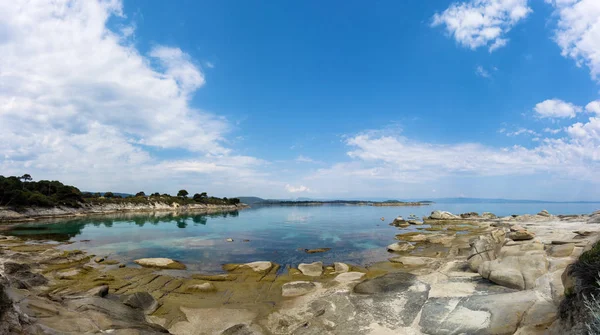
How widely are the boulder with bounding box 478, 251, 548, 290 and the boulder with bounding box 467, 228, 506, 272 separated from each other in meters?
3.94

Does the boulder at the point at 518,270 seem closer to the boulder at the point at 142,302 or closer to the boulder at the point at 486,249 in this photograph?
the boulder at the point at 486,249

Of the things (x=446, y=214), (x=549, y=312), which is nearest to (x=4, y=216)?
(x=549, y=312)

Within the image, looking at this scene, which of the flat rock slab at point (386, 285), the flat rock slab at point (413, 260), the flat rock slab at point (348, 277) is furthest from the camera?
the flat rock slab at point (413, 260)

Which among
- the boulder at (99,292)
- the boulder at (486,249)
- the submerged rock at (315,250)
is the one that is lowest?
the submerged rock at (315,250)

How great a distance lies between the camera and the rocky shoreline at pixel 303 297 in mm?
11727

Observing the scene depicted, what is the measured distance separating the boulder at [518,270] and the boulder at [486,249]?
12.9 feet

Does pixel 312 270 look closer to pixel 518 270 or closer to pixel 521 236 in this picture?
pixel 518 270

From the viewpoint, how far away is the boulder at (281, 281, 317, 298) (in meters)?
19.9

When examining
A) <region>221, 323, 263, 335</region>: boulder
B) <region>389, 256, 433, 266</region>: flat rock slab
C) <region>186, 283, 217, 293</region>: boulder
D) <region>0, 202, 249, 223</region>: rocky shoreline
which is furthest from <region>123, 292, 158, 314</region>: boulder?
<region>0, 202, 249, 223</region>: rocky shoreline

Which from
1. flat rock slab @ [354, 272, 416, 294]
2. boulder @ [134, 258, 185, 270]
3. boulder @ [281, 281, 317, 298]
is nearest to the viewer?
flat rock slab @ [354, 272, 416, 294]

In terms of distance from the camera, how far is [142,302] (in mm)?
17031

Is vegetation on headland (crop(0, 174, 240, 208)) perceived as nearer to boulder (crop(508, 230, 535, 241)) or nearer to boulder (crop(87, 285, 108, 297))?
boulder (crop(87, 285, 108, 297))

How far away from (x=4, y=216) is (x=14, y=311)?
87949 millimetres

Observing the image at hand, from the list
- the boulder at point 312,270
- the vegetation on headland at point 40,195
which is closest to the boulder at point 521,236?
the boulder at point 312,270
